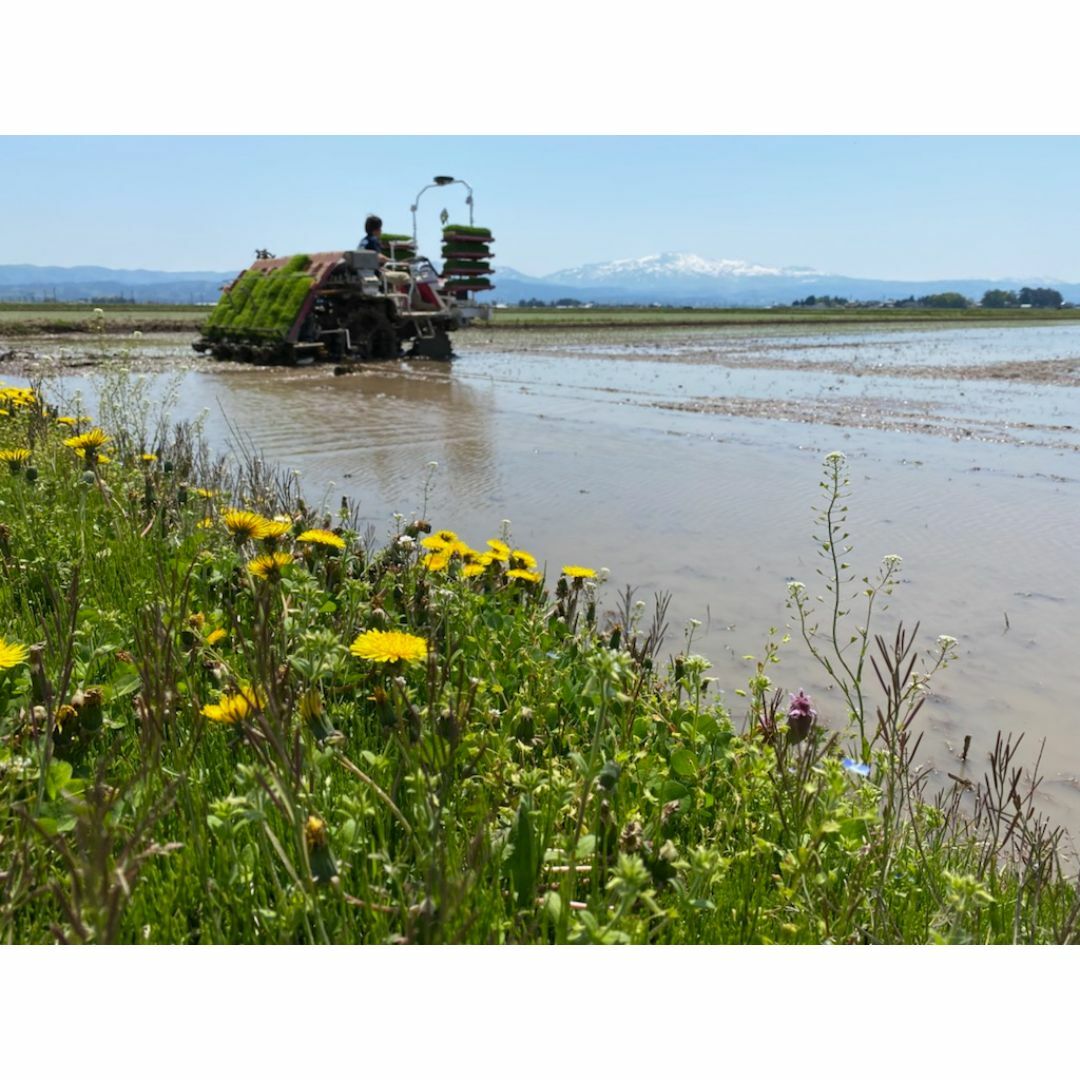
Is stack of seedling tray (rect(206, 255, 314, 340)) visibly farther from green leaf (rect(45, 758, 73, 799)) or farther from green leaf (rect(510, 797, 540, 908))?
green leaf (rect(510, 797, 540, 908))

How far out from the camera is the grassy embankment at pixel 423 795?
4.89ft

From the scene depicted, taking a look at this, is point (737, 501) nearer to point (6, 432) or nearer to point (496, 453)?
point (496, 453)

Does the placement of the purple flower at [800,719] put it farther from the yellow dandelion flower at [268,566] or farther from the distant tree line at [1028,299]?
the distant tree line at [1028,299]

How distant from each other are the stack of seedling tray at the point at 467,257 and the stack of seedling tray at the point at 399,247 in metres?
Result: 1.75

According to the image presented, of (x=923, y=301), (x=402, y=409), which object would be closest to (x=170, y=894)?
(x=402, y=409)

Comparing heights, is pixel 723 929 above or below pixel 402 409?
below

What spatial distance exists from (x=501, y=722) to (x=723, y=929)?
838 millimetres

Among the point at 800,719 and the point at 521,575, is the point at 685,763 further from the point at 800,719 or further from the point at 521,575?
the point at 521,575

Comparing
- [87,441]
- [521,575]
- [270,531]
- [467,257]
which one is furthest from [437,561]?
[467,257]

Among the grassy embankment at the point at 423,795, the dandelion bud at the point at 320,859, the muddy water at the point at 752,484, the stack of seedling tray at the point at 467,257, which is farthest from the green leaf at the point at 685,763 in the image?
the stack of seedling tray at the point at 467,257

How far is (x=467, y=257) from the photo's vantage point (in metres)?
26.9

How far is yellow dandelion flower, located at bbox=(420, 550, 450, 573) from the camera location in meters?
3.15

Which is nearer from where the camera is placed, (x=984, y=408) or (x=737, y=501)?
(x=737, y=501)

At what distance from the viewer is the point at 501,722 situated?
2420mm
